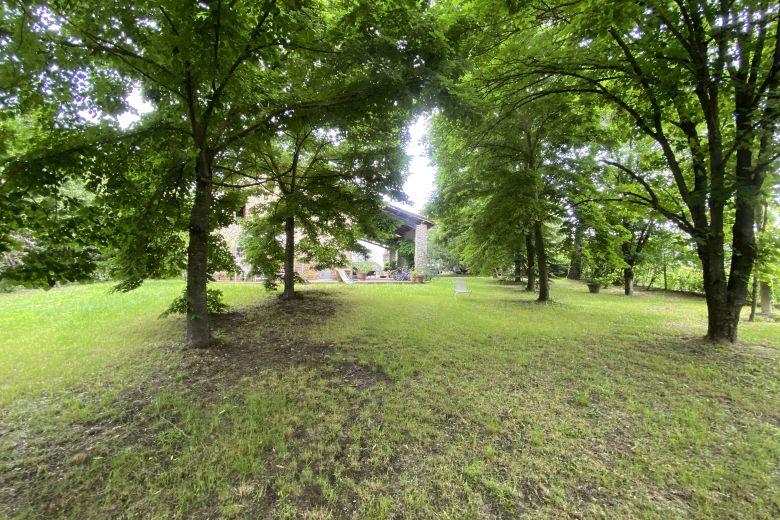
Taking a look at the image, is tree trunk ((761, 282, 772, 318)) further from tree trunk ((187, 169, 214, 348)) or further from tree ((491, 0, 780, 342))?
tree trunk ((187, 169, 214, 348))

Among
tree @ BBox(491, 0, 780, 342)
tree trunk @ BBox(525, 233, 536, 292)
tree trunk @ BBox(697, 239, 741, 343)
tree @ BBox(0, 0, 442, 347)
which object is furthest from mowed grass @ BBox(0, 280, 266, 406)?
tree trunk @ BBox(525, 233, 536, 292)

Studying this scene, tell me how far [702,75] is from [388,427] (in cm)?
716

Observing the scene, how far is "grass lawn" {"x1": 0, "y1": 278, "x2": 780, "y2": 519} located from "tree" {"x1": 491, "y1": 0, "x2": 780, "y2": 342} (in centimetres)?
200

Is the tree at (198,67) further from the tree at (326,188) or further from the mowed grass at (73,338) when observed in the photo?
the mowed grass at (73,338)

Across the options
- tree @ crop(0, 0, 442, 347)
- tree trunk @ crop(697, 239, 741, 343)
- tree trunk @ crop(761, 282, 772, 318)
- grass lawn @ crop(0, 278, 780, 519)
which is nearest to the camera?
grass lawn @ crop(0, 278, 780, 519)

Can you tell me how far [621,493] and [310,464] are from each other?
2546 millimetres

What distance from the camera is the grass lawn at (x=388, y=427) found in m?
2.55

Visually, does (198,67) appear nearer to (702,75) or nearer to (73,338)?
(73,338)

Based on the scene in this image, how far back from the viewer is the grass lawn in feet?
8.37

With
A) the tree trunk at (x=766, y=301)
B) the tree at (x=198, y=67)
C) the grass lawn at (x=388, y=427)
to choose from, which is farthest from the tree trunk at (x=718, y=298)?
the tree trunk at (x=766, y=301)

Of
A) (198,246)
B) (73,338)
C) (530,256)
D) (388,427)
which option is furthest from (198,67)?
(530,256)

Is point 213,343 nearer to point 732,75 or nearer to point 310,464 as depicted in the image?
point 310,464

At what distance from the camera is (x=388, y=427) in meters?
3.48

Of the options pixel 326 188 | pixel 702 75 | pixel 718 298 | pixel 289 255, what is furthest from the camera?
pixel 289 255
